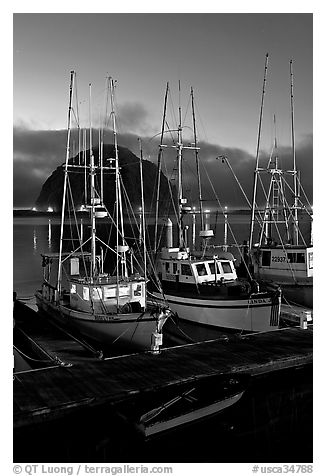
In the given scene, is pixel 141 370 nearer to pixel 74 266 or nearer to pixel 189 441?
pixel 189 441

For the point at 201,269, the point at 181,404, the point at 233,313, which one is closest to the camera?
the point at 181,404

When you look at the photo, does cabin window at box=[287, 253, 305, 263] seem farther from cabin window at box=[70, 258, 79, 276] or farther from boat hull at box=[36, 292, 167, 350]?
boat hull at box=[36, 292, 167, 350]

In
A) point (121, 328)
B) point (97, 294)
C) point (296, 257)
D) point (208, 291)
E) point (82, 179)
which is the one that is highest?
→ point (82, 179)

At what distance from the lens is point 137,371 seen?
431 inches

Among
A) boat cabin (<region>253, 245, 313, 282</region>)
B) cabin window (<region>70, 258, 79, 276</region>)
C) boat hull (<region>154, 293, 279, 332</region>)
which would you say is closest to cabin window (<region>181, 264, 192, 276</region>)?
boat hull (<region>154, 293, 279, 332</region>)

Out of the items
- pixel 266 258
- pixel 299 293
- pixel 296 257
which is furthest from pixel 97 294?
pixel 266 258

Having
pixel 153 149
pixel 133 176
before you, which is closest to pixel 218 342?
pixel 153 149

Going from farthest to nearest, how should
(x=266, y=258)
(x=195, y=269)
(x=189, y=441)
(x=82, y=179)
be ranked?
(x=82, y=179) → (x=266, y=258) → (x=195, y=269) → (x=189, y=441)

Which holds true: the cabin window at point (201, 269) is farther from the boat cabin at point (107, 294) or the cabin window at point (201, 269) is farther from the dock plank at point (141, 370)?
the dock plank at point (141, 370)

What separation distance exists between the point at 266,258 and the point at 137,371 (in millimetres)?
15384

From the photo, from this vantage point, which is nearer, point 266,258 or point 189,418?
point 189,418
